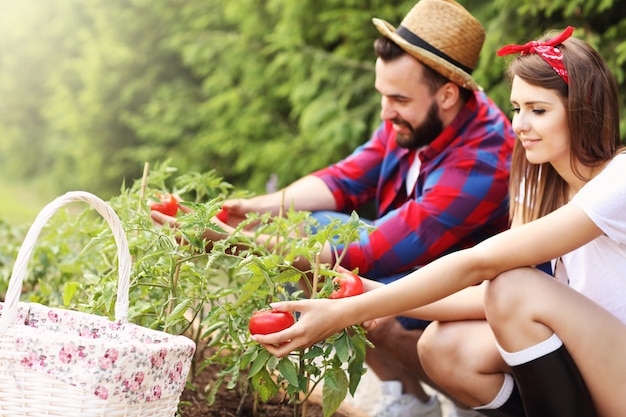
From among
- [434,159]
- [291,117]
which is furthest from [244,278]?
[291,117]

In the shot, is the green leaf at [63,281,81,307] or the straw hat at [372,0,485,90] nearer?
the green leaf at [63,281,81,307]

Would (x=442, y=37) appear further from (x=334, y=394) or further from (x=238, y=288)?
(x=334, y=394)

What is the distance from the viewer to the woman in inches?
70.3

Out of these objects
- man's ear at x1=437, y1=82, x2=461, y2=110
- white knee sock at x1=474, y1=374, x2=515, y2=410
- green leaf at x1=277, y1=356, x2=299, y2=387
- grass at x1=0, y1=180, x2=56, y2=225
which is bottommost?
grass at x1=0, y1=180, x2=56, y2=225

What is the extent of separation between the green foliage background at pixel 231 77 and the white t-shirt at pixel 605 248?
1278 millimetres

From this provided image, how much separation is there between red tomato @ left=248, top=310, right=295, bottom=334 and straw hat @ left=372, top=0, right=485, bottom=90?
3.99 feet

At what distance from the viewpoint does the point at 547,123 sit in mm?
1958

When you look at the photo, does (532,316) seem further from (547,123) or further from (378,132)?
(378,132)

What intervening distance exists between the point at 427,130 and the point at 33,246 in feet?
4.78

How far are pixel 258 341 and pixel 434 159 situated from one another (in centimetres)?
112

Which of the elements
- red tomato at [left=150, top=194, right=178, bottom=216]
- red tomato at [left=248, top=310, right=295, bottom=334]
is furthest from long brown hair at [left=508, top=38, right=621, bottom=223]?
red tomato at [left=150, top=194, right=178, bottom=216]

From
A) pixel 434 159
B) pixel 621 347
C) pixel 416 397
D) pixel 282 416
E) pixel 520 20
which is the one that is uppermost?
pixel 520 20

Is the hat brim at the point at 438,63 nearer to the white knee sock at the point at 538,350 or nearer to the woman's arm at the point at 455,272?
the woman's arm at the point at 455,272

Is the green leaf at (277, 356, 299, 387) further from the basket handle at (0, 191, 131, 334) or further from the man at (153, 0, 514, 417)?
the man at (153, 0, 514, 417)
